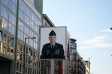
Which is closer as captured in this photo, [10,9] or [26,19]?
[10,9]

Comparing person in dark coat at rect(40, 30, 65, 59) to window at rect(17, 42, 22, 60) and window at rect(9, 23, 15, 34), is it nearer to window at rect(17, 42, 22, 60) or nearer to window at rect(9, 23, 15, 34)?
window at rect(9, 23, 15, 34)

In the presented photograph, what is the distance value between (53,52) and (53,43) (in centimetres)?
109

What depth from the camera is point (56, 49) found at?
123ft

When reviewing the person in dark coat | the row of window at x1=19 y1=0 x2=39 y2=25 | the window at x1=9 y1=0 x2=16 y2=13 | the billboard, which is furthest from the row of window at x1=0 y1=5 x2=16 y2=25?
the person in dark coat

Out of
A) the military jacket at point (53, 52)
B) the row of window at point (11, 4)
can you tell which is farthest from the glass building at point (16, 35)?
the military jacket at point (53, 52)

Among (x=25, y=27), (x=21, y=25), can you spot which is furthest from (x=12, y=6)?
(x=25, y=27)

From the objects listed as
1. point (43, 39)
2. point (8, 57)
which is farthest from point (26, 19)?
point (43, 39)

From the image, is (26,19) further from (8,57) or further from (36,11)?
(8,57)

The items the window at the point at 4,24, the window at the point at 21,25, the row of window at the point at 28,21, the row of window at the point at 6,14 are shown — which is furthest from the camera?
the row of window at the point at 28,21

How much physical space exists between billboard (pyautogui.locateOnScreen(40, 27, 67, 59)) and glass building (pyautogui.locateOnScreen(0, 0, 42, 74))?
630 inches

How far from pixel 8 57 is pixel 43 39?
809 inches

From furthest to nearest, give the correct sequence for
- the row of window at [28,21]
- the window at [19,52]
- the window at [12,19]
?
the row of window at [28,21] → the window at [19,52] → the window at [12,19]

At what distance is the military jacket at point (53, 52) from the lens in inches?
1460

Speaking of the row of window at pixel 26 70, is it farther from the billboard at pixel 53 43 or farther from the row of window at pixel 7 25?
the billboard at pixel 53 43
